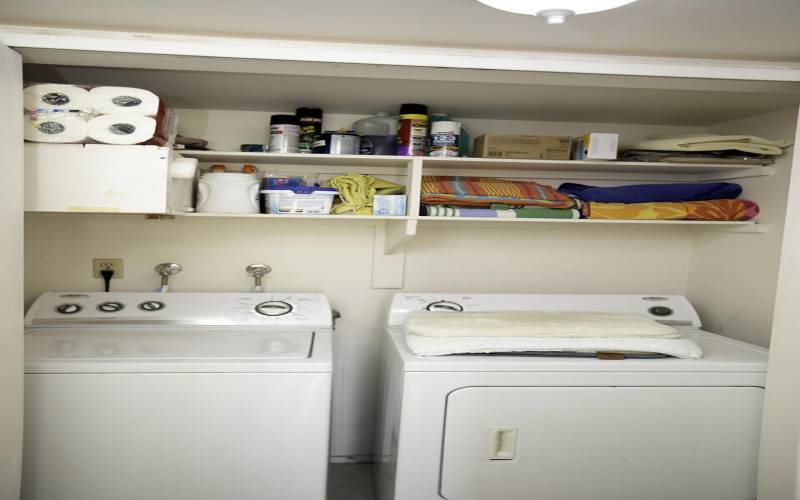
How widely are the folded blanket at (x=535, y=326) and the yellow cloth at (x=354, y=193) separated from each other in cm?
50

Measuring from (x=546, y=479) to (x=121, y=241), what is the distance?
80.0 inches

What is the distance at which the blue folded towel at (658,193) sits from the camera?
2.23 metres

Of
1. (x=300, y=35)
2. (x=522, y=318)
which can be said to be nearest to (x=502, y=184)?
(x=522, y=318)

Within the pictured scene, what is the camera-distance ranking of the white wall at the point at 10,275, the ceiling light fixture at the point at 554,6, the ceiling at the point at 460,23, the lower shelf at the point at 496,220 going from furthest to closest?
the lower shelf at the point at 496,220, the white wall at the point at 10,275, the ceiling at the point at 460,23, the ceiling light fixture at the point at 554,6

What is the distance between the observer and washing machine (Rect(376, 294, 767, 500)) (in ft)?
5.64

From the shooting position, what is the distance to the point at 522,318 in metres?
1.98

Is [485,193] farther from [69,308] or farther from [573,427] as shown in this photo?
[69,308]

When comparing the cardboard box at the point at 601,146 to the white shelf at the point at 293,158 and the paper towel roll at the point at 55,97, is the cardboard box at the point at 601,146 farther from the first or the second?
the paper towel roll at the point at 55,97

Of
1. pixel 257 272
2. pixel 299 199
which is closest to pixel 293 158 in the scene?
pixel 299 199

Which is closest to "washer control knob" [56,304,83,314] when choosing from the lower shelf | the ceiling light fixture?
the lower shelf

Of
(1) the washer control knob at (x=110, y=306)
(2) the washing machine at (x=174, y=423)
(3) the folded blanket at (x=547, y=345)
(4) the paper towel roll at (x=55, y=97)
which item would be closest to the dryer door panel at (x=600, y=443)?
(3) the folded blanket at (x=547, y=345)

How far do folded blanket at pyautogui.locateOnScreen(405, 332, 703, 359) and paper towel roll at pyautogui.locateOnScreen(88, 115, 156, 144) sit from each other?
1.12 m

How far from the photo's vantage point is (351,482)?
239 centimetres

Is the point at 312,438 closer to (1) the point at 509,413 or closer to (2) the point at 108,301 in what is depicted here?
(1) the point at 509,413
